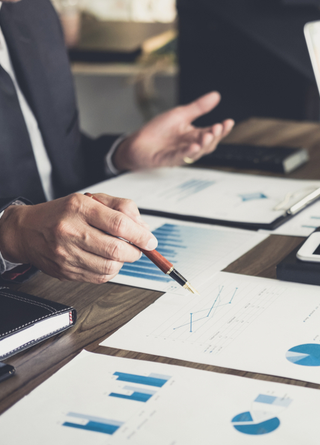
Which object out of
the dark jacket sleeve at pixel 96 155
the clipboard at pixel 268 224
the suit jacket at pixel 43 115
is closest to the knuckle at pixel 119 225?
the clipboard at pixel 268 224

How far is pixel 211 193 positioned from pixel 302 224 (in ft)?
0.81

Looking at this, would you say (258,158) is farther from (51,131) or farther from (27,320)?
(27,320)

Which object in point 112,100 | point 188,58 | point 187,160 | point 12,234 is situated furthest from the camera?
point 112,100

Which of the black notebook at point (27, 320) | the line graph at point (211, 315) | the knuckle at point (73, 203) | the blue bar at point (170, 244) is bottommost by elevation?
the line graph at point (211, 315)

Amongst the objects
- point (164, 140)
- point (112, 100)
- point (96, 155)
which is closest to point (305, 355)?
point (164, 140)

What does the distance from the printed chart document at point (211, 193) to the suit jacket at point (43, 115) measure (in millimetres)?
163

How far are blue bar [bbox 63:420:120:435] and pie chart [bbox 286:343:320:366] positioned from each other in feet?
0.69

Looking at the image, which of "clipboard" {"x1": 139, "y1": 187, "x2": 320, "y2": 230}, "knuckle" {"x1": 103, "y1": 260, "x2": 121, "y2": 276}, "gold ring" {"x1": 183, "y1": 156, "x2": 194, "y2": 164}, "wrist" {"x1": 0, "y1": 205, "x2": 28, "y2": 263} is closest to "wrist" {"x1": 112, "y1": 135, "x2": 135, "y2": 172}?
"gold ring" {"x1": 183, "y1": 156, "x2": 194, "y2": 164}

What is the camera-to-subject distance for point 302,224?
3.23ft

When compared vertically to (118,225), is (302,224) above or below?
below

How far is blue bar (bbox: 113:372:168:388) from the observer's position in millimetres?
564

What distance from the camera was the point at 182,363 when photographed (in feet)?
1.96

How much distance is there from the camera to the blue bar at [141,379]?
0.56m

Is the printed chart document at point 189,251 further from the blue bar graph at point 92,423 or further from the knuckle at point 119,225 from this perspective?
the blue bar graph at point 92,423
